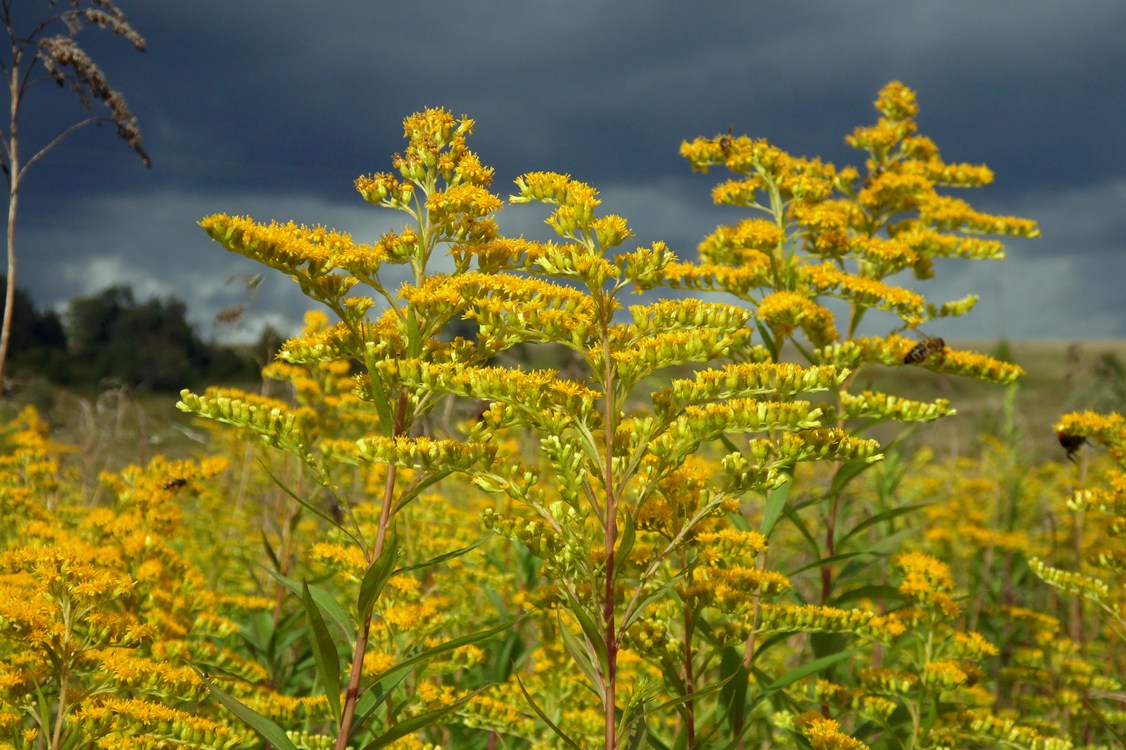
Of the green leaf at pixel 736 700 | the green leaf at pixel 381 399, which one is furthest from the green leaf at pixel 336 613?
the green leaf at pixel 736 700

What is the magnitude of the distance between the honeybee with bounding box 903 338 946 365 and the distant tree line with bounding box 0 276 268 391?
44.6 metres

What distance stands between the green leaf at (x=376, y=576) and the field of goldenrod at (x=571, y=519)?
12 millimetres

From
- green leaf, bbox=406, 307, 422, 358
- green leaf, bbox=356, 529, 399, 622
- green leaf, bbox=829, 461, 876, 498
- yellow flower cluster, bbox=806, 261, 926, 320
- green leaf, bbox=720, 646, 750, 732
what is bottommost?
green leaf, bbox=720, 646, 750, 732

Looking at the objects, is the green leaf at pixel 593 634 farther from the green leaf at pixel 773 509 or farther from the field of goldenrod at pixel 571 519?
the green leaf at pixel 773 509

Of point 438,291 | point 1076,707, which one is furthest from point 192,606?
point 1076,707

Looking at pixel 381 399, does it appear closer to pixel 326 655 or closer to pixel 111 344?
pixel 326 655

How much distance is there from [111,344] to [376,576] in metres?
69.9

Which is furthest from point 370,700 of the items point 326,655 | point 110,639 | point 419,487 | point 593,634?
point 110,639

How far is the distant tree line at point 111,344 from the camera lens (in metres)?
54.2

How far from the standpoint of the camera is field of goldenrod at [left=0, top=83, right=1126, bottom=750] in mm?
3068

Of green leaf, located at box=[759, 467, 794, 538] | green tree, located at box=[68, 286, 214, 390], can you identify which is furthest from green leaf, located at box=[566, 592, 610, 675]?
green tree, located at box=[68, 286, 214, 390]

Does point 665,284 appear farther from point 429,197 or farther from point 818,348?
point 429,197

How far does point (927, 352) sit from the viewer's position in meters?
5.21

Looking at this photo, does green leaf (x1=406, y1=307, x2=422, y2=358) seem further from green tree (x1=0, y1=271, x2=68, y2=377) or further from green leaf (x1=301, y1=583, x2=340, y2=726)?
green tree (x1=0, y1=271, x2=68, y2=377)
